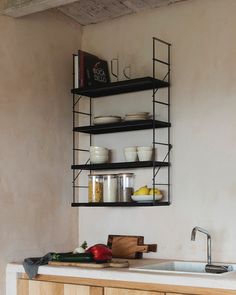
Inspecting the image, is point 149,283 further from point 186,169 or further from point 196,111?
point 196,111

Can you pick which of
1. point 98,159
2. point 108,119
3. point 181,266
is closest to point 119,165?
point 98,159

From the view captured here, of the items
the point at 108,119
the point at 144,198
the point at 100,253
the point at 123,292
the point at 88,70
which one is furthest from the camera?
the point at 88,70

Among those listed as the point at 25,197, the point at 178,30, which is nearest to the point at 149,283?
the point at 25,197

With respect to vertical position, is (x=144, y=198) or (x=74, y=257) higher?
(x=144, y=198)

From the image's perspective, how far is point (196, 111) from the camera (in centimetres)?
355

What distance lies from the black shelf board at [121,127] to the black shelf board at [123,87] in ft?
0.79

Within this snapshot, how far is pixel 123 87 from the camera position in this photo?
3693 millimetres

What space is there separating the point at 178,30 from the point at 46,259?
1682 mm

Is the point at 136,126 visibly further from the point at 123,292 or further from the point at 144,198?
the point at 123,292

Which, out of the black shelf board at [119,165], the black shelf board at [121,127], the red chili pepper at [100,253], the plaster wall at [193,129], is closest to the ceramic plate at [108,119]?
the black shelf board at [121,127]

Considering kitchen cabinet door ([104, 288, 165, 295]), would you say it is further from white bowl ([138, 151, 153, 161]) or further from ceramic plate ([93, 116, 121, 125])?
ceramic plate ([93, 116, 121, 125])

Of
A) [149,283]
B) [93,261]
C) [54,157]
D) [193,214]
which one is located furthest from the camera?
[54,157]

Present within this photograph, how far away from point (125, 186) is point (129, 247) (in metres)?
0.40

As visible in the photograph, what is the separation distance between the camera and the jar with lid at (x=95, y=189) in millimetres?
3748
